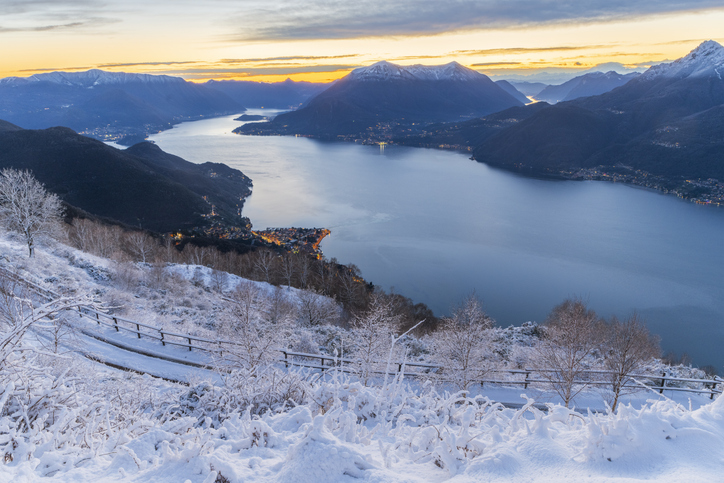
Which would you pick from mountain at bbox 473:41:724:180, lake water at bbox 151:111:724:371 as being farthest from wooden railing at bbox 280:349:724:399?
mountain at bbox 473:41:724:180

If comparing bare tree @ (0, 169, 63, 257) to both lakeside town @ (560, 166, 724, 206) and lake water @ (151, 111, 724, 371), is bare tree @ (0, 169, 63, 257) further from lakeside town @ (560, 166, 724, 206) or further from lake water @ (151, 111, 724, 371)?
lakeside town @ (560, 166, 724, 206)

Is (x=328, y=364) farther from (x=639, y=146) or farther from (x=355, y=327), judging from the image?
(x=639, y=146)

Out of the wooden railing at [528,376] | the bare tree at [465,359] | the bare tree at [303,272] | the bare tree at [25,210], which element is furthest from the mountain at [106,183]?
the bare tree at [465,359]

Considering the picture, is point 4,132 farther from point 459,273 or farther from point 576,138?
point 576,138

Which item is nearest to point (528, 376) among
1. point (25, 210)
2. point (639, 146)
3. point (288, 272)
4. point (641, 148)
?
point (25, 210)

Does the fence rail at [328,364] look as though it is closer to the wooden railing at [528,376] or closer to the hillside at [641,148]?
Answer: the wooden railing at [528,376]

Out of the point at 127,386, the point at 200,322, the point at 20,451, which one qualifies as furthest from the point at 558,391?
the point at 200,322

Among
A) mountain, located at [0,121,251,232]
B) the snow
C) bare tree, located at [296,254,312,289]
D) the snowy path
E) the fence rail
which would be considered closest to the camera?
the snow
